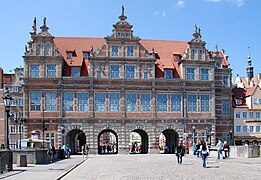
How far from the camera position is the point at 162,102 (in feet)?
199

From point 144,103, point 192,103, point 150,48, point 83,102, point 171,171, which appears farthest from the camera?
point 150,48

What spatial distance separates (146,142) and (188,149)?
34.6ft

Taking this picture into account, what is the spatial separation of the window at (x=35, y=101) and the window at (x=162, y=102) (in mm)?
16526

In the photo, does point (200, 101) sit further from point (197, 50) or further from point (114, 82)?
point (114, 82)

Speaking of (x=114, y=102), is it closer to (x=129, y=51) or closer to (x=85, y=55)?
(x=129, y=51)

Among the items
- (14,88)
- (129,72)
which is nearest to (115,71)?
(129,72)

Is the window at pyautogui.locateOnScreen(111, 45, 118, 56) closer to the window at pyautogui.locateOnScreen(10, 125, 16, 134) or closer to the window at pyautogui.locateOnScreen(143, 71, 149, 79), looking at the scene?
the window at pyautogui.locateOnScreen(143, 71, 149, 79)

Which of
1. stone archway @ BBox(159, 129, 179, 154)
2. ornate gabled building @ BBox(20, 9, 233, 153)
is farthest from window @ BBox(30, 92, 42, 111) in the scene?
stone archway @ BBox(159, 129, 179, 154)

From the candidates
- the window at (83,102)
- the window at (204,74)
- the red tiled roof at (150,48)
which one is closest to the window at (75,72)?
the red tiled roof at (150,48)

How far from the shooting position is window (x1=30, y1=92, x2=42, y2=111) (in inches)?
2279

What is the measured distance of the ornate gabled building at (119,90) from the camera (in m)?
58.2

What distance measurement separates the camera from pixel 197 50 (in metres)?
62.3

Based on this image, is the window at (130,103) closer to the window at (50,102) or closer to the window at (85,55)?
the window at (85,55)

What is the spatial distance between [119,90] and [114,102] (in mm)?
1825
